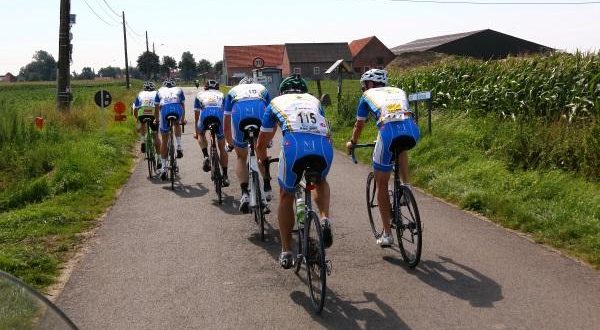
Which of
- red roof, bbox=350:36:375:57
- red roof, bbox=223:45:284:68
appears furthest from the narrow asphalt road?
red roof, bbox=223:45:284:68

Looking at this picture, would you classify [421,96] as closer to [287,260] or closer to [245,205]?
[245,205]

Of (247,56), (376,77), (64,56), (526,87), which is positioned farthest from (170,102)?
(247,56)

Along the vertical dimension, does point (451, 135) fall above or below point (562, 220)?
above

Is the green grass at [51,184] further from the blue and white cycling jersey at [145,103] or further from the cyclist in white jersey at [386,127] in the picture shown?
the cyclist in white jersey at [386,127]

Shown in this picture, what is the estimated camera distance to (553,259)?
20.6 feet

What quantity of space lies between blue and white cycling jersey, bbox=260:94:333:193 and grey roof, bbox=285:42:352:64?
283 ft

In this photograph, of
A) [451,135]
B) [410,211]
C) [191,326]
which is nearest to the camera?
[191,326]

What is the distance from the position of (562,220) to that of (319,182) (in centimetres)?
386

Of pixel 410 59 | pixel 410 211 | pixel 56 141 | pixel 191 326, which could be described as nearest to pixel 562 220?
pixel 410 211

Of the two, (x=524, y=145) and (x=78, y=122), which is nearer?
(x=524, y=145)

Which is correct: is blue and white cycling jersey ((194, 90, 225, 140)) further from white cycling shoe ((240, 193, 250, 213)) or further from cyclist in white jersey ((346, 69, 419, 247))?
cyclist in white jersey ((346, 69, 419, 247))

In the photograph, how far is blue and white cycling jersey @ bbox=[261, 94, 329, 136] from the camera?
5.32 m

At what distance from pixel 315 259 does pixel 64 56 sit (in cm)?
1765

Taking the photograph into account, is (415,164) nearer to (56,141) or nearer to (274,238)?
(274,238)
